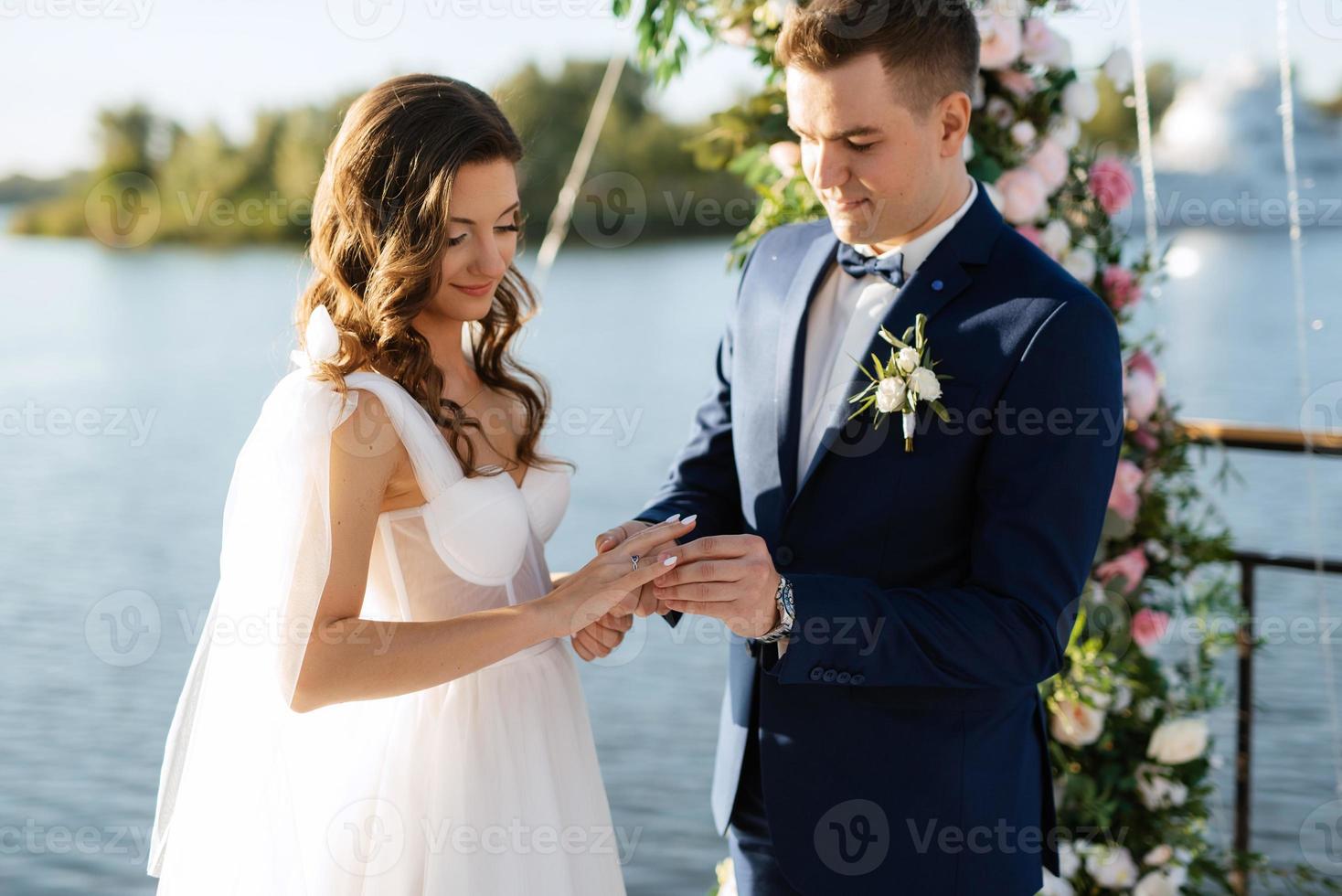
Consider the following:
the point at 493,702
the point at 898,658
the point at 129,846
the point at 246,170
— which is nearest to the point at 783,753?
the point at 898,658

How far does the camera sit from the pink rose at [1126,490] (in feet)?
9.62

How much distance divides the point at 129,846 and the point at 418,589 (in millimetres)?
3147

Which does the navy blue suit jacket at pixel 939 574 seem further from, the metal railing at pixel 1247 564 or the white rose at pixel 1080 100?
the metal railing at pixel 1247 564

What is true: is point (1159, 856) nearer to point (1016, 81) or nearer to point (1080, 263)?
point (1080, 263)

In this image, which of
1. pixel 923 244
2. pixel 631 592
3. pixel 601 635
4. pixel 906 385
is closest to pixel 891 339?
pixel 906 385

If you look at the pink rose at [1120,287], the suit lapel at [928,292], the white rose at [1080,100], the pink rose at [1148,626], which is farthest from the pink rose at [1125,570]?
the suit lapel at [928,292]

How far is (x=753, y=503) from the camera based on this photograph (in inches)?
82.3

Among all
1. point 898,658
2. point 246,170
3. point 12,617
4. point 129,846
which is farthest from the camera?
point 246,170

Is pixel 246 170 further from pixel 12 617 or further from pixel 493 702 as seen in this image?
pixel 493 702

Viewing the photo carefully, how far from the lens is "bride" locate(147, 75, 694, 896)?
1.78m

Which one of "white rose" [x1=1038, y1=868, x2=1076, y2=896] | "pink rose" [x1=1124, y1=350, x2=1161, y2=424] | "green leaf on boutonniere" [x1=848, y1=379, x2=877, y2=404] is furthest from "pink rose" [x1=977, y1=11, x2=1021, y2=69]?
"white rose" [x1=1038, y1=868, x2=1076, y2=896]

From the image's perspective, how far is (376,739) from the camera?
6.42ft

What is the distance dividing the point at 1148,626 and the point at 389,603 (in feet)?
6.18

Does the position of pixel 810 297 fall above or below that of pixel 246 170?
below
